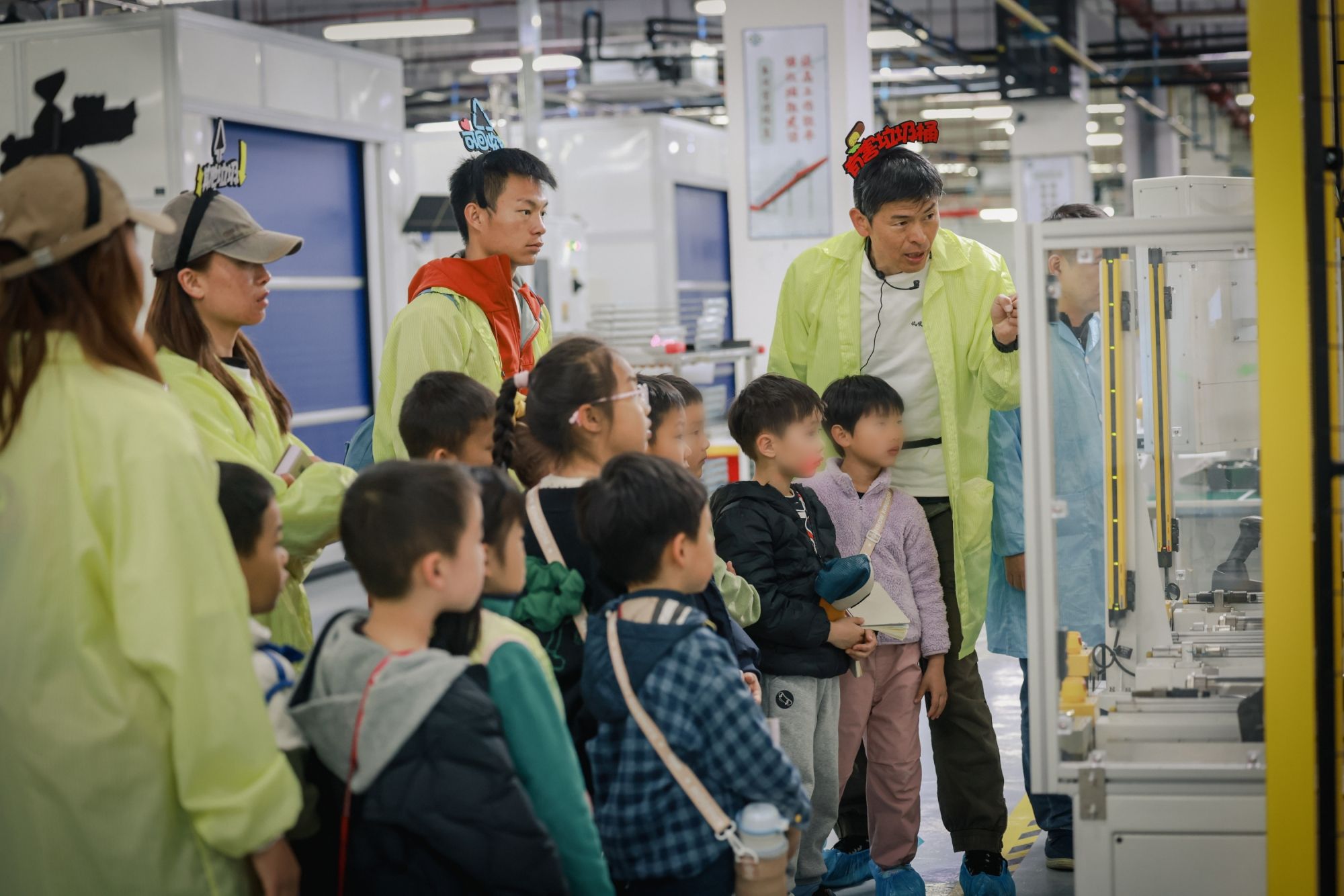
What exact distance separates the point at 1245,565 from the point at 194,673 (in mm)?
2436

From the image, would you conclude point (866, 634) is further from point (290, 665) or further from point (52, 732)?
point (52, 732)

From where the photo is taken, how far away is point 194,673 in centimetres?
163

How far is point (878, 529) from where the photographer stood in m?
3.11

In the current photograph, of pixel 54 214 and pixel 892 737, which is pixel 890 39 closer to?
pixel 892 737

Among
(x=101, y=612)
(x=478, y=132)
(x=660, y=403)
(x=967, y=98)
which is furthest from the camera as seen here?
(x=967, y=98)

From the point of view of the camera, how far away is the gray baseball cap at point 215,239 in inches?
97.7

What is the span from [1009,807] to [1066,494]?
1845 millimetres

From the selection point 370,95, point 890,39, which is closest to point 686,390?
point 370,95

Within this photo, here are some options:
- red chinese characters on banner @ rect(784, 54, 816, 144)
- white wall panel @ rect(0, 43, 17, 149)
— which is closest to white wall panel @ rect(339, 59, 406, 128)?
white wall panel @ rect(0, 43, 17, 149)

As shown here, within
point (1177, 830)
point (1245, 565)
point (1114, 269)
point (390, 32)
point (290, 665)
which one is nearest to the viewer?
point (290, 665)

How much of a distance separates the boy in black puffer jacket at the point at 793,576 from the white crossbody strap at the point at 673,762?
2.41ft

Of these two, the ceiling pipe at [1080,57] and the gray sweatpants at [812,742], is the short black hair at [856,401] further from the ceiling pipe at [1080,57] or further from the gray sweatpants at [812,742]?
the ceiling pipe at [1080,57]

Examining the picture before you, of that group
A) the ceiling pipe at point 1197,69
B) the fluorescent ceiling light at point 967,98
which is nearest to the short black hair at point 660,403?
the ceiling pipe at point 1197,69

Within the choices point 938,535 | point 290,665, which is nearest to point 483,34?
point 938,535
